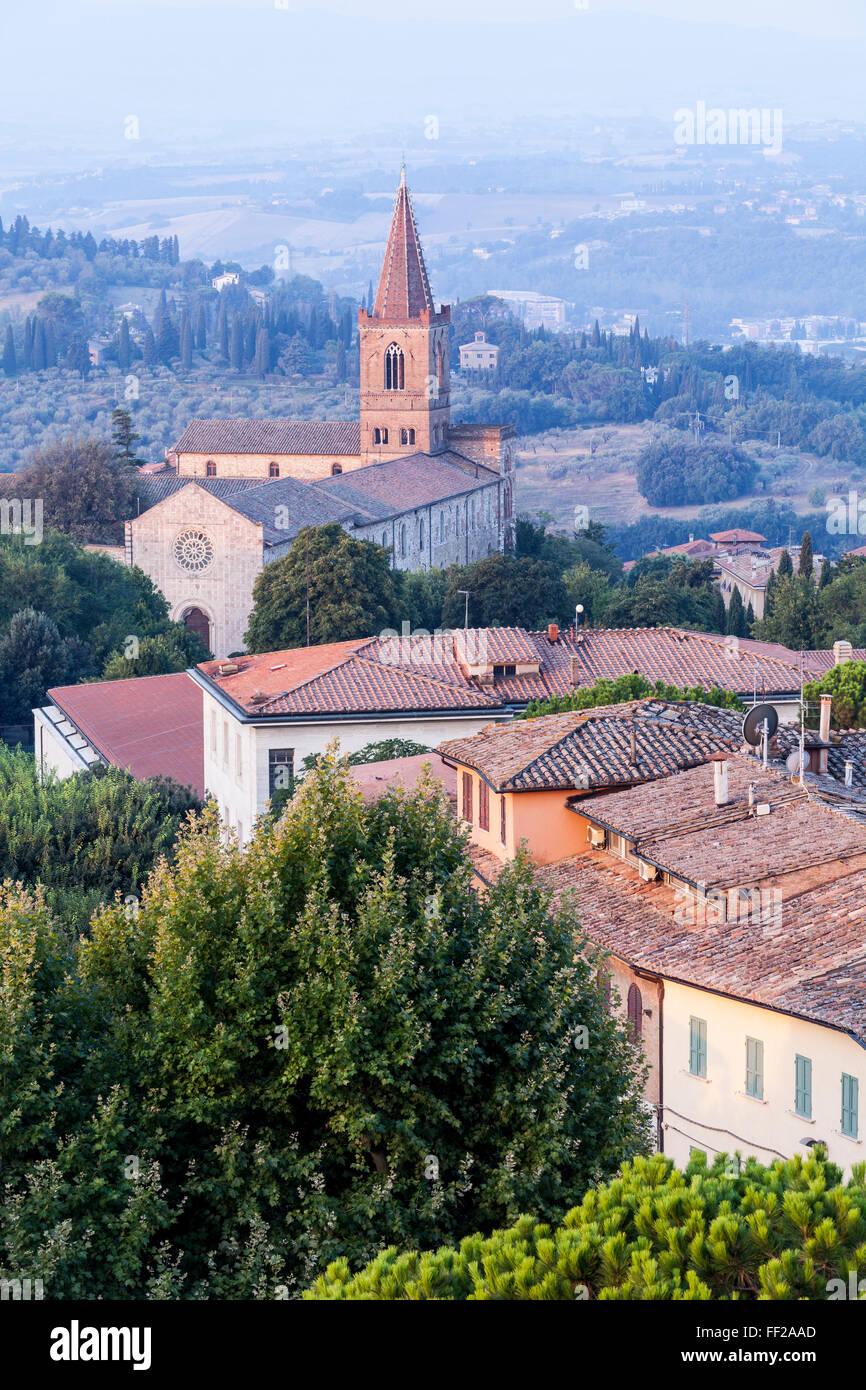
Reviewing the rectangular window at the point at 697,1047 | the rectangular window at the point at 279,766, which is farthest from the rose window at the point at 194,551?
the rectangular window at the point at 697,1047

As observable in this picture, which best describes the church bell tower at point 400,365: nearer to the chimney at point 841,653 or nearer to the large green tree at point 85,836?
the chimney at point 841,653

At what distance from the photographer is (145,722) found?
51.8 meters

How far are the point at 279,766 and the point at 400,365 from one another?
86.2 meters

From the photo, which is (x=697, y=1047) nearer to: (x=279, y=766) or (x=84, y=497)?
(x=279, y=766)

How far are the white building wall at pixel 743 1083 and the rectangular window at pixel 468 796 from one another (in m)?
8.53

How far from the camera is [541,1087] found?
1653 centimetres

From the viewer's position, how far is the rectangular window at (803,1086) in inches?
768

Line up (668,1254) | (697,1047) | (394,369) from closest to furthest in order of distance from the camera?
(668,1254) → (697,1047) → (394,369)

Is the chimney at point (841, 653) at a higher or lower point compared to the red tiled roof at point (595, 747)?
lower

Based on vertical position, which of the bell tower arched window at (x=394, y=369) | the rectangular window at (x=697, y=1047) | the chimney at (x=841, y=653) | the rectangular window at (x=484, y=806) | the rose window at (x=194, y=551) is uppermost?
the bell tower arched window at (x=394, y=369)

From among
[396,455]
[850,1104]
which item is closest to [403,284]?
[396,455]

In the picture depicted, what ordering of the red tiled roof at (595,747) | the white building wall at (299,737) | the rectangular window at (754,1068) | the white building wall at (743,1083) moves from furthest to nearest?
1. the white building wall at (299,737)
2. the red tiled roof at (595,747)
3. the rectangular window at (754,1068)
4. the white building wall at (743,1083)
